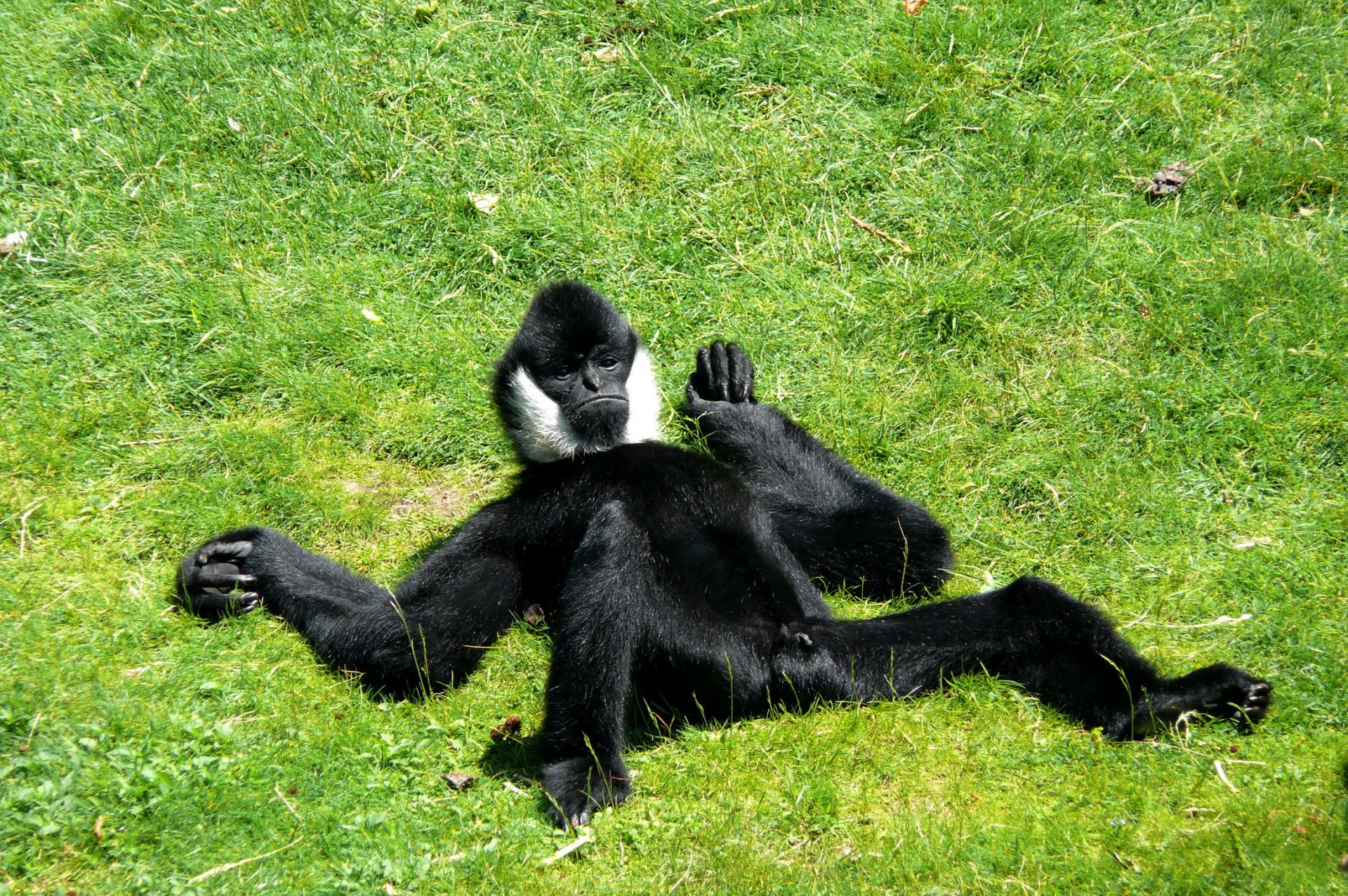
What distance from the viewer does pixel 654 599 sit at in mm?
4996

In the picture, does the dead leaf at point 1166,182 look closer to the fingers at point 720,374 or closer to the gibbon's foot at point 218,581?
the fingers at point 720,374

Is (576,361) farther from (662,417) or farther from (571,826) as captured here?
(571,826)

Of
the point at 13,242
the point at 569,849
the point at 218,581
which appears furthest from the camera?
the point at 13,242

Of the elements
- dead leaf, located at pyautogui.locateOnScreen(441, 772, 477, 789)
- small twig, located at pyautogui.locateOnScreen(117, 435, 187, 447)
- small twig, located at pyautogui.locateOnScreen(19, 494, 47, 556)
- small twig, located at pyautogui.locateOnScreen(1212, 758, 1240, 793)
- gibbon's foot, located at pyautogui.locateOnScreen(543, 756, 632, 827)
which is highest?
small twig, located at pyautogui.locateOnScreen(117, 435, 187, 447)

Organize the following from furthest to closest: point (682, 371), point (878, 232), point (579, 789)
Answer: point (878, 232)
point (682, 371)
point (579, 789)

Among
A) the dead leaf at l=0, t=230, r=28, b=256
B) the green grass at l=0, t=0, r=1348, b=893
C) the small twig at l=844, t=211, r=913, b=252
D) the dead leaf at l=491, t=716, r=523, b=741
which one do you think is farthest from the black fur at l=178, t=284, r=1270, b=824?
the dead leaf at l=0, t=230, r=28, b=256

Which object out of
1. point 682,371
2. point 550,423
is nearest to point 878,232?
point 682,371

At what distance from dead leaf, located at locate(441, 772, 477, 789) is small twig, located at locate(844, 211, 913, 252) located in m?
4.51

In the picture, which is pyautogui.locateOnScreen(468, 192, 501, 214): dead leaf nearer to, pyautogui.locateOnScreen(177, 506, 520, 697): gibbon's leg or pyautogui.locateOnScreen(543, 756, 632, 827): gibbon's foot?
pyautogui.locateOnScreen(177, 506, 520, 697): gibbon's leg

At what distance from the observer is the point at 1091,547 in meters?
6.19

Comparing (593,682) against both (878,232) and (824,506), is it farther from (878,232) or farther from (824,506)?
(878,232)

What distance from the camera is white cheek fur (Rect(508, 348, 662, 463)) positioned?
579cm

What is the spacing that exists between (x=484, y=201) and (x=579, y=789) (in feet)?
15.2

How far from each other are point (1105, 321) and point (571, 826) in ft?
15.5
